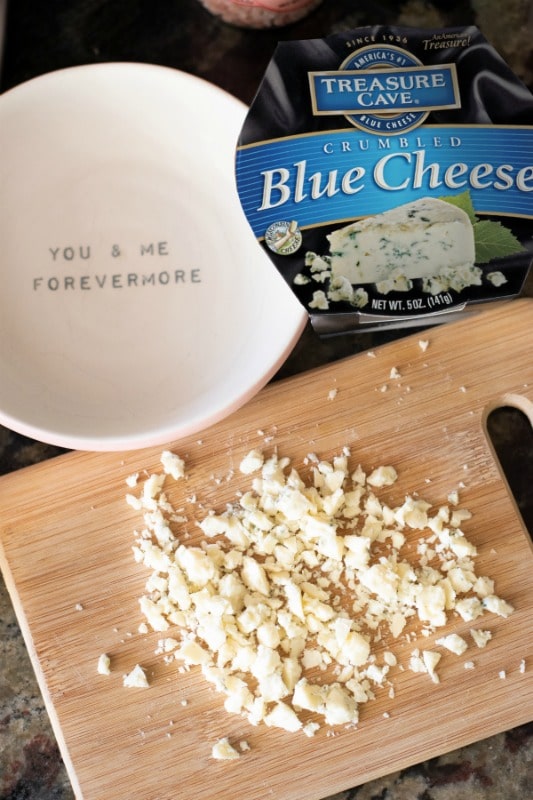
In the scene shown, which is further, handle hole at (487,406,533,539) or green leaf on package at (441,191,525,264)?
handle hole at (487,406,533,539)

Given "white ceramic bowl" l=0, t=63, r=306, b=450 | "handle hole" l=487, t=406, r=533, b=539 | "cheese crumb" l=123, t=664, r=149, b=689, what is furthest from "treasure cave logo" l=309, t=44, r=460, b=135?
"cheese crumb" l=123, t=664, r=149, b=689

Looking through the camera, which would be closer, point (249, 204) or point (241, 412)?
point (249, 204)

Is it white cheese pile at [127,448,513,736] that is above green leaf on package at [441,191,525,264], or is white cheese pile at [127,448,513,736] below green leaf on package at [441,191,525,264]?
below

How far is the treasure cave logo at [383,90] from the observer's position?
2.83 ft

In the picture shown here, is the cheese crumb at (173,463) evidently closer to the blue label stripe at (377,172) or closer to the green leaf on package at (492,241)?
the blue label stripe at (377,172)

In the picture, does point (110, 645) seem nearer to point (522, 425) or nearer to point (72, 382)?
point (72, 382)

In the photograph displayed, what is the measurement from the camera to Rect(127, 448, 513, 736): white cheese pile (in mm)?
889

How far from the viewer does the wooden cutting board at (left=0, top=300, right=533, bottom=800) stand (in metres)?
0.89

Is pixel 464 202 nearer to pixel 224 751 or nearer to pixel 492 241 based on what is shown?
pixel 492 241

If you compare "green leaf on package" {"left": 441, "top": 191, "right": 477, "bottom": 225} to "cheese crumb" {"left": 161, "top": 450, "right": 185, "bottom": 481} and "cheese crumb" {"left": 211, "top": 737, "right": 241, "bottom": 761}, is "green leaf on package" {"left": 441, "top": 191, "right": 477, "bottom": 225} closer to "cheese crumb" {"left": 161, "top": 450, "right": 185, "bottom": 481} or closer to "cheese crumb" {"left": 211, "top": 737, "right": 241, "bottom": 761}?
"cheese crumb" {"left": 161, "top": 450, "right": 185, "bottom": 481}

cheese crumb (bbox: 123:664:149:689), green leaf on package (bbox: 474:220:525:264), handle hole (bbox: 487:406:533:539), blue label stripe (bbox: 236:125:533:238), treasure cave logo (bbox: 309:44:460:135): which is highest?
treasure cave logo (bbox: 309:44:460:135)

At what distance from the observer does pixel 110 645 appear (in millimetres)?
911

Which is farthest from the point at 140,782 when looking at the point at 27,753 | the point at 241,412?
the point at 241,412

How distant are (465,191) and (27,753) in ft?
2.67
